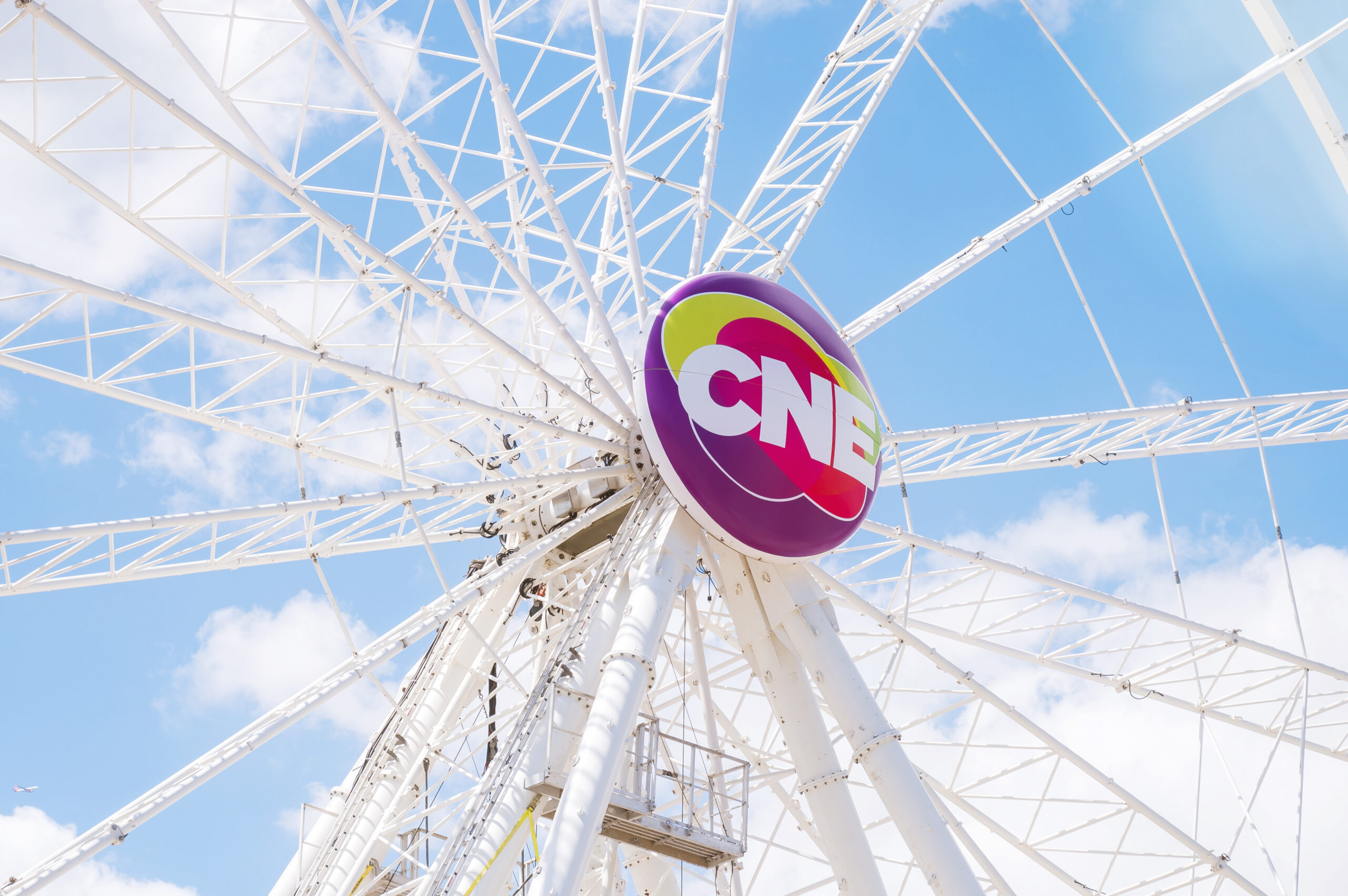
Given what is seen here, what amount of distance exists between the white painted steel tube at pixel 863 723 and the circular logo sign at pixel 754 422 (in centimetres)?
92

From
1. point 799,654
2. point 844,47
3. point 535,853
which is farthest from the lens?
point 844,47

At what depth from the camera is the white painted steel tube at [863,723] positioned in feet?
49.9

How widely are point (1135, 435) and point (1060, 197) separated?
4303 millimetres

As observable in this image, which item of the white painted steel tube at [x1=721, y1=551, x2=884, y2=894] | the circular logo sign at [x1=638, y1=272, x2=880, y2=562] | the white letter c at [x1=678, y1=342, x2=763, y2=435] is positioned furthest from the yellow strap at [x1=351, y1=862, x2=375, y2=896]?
the white letter c at [x1=678, y1=342, x2=763, y2=435]

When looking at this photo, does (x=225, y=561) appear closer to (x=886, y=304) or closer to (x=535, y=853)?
(x=535, y=853)

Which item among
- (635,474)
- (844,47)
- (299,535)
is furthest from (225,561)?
(844,47)

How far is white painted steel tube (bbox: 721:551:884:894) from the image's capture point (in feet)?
52.7

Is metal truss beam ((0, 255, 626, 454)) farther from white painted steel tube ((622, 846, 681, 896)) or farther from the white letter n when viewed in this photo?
white painted steel tube ((622, 846, 681, 896))

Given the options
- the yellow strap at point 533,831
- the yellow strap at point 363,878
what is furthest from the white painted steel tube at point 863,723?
the yellow strap at point 363,878

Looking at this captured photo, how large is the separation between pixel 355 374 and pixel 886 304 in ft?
31.9

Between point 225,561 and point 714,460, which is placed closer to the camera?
point 714,460

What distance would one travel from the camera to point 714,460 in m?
16.1

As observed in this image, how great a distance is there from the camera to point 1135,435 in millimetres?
20922

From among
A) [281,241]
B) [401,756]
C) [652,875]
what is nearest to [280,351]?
[281,241]
